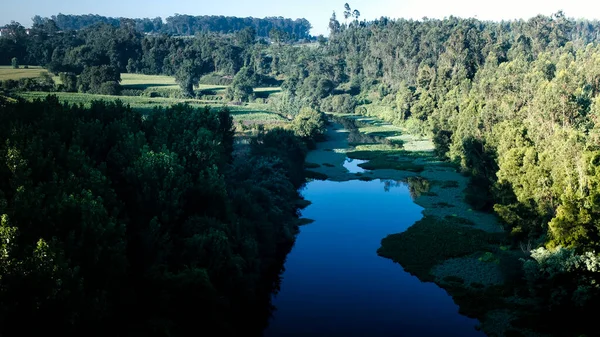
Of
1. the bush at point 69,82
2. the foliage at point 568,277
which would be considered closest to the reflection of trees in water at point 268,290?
the foliage at point 568,277

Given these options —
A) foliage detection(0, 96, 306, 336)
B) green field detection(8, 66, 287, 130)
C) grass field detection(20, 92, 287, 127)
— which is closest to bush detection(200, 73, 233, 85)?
green field detection(8, 66, 287, 130)

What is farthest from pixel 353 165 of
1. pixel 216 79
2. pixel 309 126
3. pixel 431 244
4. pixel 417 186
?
pixel 216 79

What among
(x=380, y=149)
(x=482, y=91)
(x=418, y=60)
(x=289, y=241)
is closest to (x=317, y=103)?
(x=418, y=60)

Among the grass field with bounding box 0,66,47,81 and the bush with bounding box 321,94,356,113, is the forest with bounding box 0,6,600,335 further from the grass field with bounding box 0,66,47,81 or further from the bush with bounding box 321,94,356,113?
the grass field with bounding box 0,66,47,81

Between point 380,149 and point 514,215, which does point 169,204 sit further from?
point 380,149

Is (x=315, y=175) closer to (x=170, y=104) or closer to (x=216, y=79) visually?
(x=170, y=104)

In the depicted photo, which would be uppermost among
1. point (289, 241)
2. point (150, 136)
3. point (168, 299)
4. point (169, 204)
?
point (150, 136)

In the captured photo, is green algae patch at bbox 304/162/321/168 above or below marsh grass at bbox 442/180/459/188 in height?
below
